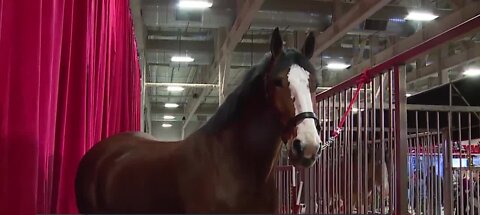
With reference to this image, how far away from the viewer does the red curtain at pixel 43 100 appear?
1.94 meters

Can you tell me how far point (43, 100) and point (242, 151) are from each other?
0.83 meters

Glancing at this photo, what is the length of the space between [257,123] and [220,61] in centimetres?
893

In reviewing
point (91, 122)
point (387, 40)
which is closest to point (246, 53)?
point (387, 40)

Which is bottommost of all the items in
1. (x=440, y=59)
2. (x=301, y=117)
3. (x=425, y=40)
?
(x=301, y=117)

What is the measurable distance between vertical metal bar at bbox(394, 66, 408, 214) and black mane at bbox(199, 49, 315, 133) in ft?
1.57

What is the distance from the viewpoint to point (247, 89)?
246 cm

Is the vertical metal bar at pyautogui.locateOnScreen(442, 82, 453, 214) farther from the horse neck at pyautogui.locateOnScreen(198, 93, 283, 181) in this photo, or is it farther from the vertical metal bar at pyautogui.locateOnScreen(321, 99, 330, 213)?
the horse neck at pyautogui.locateOnScreen(198, 93, 283, 181)

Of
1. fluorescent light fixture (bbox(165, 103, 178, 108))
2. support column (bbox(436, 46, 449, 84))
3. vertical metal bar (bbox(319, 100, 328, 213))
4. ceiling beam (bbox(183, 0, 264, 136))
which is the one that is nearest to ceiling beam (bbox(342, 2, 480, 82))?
support column (bbox(436, 46, 449, 84))

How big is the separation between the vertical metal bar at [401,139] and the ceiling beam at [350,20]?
524cm

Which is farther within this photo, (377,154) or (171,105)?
(171,105)

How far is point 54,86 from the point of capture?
2369 mm

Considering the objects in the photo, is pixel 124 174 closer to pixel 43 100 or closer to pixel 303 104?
pixel 43 100

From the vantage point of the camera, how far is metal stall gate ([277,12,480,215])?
2545 mm

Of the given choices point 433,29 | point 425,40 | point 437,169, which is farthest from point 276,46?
point 433,29
